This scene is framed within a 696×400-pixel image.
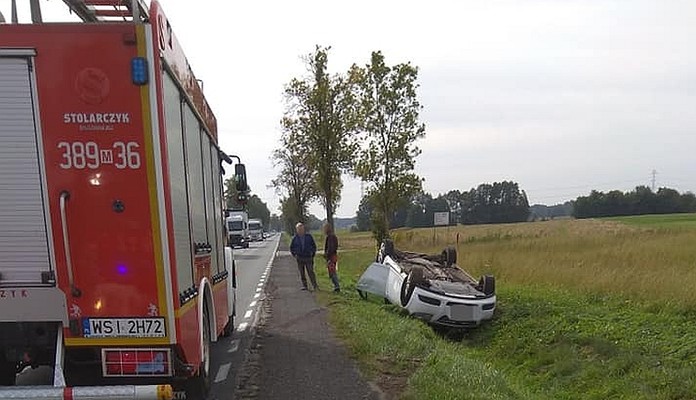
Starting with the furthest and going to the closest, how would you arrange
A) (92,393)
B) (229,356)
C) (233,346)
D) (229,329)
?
(229,329) < (233,346) < (229,356) < (92,393)

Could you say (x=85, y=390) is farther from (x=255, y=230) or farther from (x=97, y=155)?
(x=255, y=230)

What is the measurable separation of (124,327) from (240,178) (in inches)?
258

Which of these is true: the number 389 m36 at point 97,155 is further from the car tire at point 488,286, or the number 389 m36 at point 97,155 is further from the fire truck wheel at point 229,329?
the car tire at point 488,286

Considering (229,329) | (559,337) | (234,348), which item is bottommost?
(559,337)

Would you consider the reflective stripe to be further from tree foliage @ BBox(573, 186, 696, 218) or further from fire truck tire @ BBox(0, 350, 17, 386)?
tree foliage @ BBox(573, 186, 696, 218)

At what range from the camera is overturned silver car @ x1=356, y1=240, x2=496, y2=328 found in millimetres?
12406

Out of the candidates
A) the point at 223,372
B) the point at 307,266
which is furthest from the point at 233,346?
the point at 307,266

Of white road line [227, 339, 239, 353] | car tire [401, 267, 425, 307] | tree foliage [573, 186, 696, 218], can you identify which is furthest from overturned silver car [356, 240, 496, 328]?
tree foliage [573, 186, 696, 218]

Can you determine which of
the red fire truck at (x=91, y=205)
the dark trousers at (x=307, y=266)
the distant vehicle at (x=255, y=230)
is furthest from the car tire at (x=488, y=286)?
the distant vehicle at (x=255, y=230)

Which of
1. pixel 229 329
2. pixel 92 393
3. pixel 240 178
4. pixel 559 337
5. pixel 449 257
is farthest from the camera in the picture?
pixel 449 257

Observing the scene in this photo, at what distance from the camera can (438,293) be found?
12.5m

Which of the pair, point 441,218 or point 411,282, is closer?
point 411,282

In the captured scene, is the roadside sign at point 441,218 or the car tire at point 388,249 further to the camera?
the roadside sign at point 441,218

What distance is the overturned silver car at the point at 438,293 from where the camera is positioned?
12.4 m
